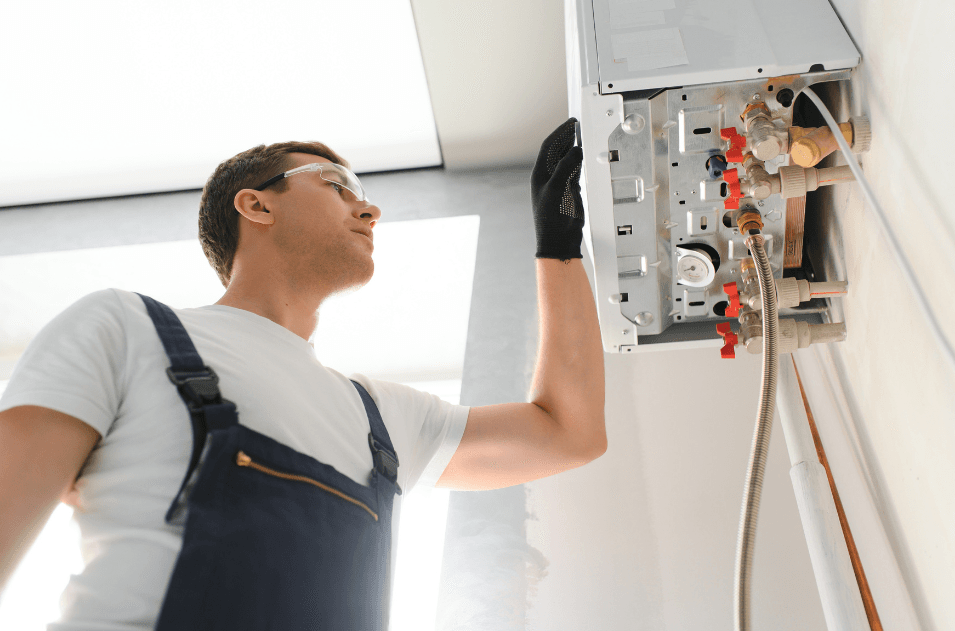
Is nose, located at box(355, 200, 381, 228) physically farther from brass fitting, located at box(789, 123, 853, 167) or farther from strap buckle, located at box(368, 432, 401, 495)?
brass fitting, located at box(789, 123, 853, 167)

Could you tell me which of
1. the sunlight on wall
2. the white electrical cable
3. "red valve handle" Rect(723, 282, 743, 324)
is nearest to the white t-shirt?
"red valve handle" Rect(723, 282, 743, 324)

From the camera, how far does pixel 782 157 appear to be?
846mm

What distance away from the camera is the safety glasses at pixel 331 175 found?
1.20 meters

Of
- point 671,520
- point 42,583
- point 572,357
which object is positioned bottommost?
point 42,583

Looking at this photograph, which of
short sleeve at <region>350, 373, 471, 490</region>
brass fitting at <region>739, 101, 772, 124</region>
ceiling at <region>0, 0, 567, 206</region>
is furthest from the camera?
ceiling at <region>0, 0, 567, 206</region>

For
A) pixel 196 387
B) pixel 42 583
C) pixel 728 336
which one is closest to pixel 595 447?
pixel 728 336

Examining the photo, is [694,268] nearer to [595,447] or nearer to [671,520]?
[595,447]

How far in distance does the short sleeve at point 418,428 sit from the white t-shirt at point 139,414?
9 cm

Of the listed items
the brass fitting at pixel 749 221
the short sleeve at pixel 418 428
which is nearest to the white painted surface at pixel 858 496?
the brass fitting at pixel 749 221

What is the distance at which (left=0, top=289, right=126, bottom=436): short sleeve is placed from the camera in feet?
2.15

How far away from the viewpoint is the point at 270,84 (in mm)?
2377

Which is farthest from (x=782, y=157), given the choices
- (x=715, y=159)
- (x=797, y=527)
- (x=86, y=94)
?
(x=86, y=94)

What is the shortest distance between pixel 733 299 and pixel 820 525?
0.36 metres

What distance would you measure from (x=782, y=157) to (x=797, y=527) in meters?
0.92
